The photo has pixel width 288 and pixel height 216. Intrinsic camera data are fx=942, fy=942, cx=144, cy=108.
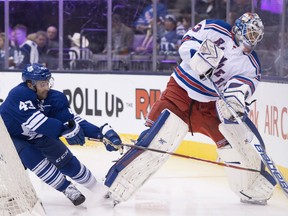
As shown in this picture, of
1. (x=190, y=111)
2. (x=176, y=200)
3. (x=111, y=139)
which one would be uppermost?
Result: (x=190, y=111)

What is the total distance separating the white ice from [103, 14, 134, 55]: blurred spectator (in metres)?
1.96

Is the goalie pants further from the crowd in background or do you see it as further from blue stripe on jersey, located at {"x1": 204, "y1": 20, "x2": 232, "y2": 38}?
the crowd in background

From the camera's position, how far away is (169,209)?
5203 millimetres

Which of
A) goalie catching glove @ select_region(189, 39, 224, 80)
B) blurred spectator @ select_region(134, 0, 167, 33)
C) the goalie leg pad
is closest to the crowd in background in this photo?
blurred spectator @ select_region(134, 0, 167, 33)

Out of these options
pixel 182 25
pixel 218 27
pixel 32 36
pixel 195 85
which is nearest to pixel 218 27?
pixel 218 27

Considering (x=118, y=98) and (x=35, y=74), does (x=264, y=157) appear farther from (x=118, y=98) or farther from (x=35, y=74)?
(x=118, y=98)

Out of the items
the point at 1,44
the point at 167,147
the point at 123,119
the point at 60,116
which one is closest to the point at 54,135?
the point at 60,116

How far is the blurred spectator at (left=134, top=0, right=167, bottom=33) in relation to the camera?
8164mm

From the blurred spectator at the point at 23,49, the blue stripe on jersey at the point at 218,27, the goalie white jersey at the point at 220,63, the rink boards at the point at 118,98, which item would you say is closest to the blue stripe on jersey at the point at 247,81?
the goalie white jersey at the point at 220,63

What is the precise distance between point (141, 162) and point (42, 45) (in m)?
4.11

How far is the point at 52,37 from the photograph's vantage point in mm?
8852

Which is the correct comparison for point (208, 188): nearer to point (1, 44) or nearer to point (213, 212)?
point (213, 212)

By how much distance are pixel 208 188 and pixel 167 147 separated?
39.7 inches

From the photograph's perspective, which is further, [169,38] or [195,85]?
[169,38]
